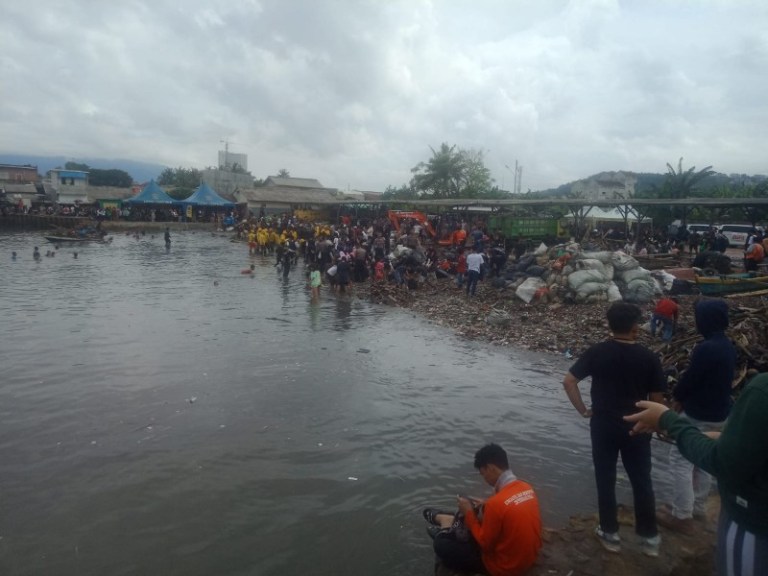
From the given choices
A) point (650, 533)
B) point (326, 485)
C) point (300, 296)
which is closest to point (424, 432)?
point (326, 485)

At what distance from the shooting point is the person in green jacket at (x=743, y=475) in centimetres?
184

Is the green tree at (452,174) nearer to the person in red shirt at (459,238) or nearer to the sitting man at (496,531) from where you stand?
the person in red shirt at (459,238)

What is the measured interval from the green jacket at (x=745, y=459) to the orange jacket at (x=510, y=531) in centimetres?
156

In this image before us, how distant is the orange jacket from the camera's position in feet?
11.3

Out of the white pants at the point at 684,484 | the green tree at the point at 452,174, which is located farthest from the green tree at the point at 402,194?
the white pants at the point at 684,484

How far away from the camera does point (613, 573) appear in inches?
142

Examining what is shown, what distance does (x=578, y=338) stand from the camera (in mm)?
11117

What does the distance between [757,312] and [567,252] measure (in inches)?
254

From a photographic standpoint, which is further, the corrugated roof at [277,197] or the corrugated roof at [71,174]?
the corrugated roof at [71,174]

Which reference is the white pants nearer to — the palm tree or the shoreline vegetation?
the shoreline vegetation

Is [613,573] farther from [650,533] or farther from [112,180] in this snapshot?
[112,180]

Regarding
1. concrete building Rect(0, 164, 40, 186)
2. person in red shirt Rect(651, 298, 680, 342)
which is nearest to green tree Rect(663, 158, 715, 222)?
person in red shirt Rect(651, 298, 680, 342)

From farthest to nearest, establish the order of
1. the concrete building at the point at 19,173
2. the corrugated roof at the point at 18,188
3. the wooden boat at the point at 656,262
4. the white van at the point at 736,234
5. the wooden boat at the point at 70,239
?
the concrete building at the point at 19,173 < the corrugated roof at the point at 18,188 < the wooden boat at the point at 70,239 < the white van at the point at 736,234 < the wooden boat at the point at 656,262

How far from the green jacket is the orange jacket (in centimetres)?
156
